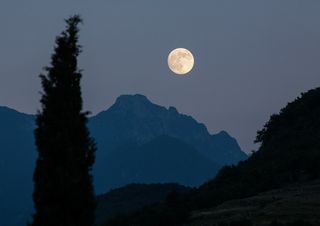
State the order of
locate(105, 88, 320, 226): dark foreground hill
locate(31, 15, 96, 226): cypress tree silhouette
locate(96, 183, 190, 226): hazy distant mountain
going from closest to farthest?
locate(31, 15, 96, 226): cypress tree silhouette, locate(105, 88, 320, 226): dark foreground hill, locate(96, 183, 190, 226): hazy distant mountain

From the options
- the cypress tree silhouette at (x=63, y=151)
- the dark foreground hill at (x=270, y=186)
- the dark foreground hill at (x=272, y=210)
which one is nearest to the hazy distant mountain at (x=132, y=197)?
the dark foreground hill at (x=270, y=186)

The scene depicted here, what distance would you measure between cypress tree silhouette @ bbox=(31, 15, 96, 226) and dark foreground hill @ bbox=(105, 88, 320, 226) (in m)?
27.4

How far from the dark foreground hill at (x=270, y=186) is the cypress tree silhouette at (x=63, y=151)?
27408 mm

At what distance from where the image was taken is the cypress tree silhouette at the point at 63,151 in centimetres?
2436

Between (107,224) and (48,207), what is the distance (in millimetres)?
50908

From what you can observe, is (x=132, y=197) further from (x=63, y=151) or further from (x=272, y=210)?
(x=63, y=151)

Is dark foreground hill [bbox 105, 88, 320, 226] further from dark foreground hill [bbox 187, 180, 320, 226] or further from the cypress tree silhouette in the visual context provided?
the cypress tree silhouette

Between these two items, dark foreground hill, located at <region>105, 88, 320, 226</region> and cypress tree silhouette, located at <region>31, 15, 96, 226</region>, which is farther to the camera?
dark foreground hill, located at <region>105, 88, 320, 226</region>

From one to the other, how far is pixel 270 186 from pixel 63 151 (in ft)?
195

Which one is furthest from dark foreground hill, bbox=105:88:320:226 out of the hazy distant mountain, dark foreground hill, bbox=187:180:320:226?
the hazy distant mountain

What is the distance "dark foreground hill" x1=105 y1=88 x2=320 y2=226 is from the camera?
58.7 meters

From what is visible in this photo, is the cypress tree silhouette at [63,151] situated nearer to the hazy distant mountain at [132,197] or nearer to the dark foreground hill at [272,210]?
the dark foreground hill at [272,210]

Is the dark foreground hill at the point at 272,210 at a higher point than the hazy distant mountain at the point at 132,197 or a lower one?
lower

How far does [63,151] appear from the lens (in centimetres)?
2472
